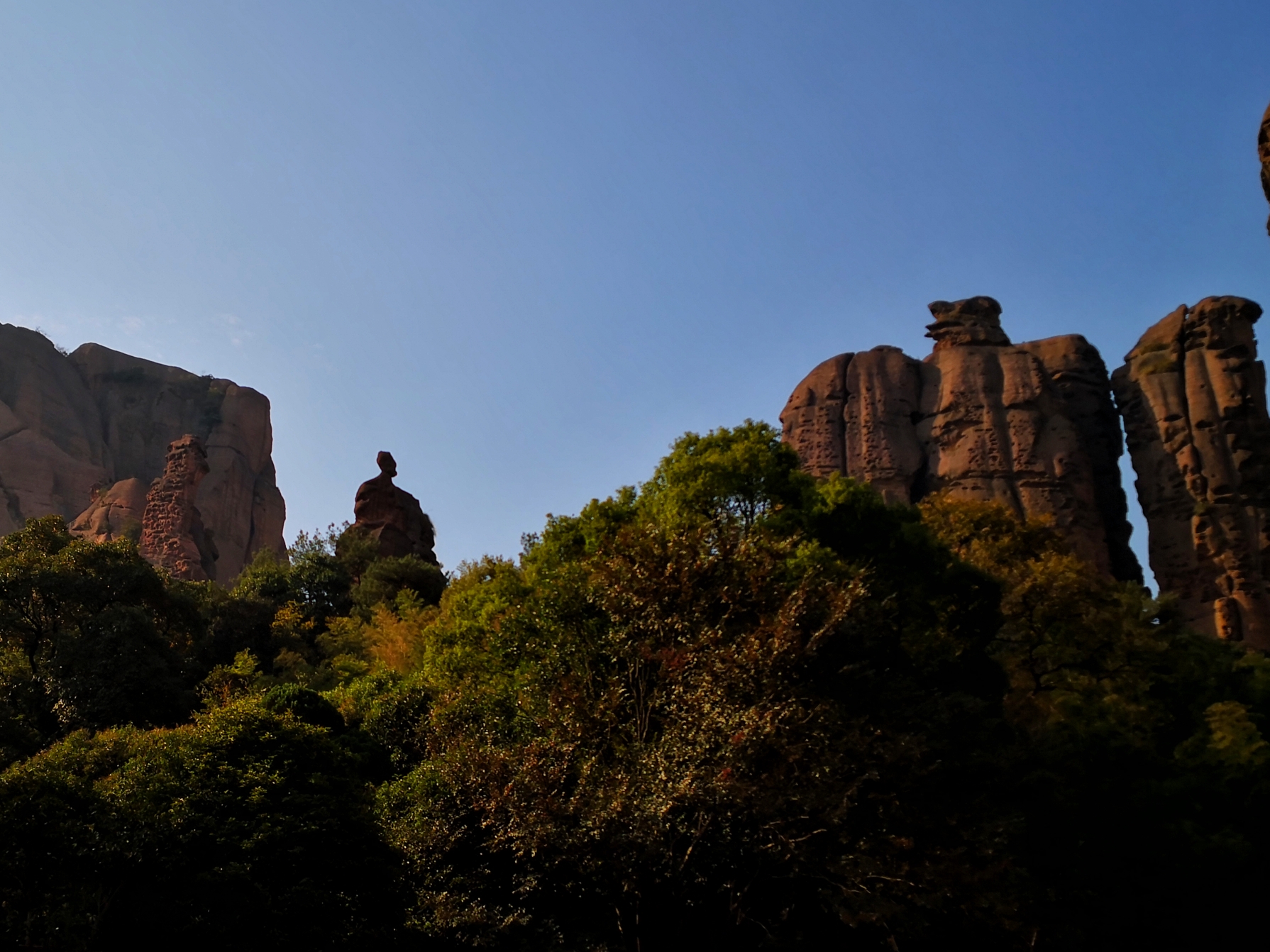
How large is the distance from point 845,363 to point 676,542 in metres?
32.8

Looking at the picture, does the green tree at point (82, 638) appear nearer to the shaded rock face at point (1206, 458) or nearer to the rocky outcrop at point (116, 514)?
the rocky outcrop at point (116, 514)

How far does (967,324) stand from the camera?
47594 millimetres

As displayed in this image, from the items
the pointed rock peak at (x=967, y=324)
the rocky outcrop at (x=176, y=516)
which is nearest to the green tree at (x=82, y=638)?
the rocky outcrop at (x=176, y=516)

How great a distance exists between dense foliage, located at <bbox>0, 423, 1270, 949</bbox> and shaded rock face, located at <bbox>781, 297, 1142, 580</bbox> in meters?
13.7

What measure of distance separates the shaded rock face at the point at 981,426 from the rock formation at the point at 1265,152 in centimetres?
3305

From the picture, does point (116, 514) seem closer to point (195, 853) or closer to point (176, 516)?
point (176, 516)

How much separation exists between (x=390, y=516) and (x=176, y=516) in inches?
434

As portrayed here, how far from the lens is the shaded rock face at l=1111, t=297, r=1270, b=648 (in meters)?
39.0

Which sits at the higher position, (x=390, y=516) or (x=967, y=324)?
(x=967, y=324)

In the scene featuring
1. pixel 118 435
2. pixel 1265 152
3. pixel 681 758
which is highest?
pixel 118 435

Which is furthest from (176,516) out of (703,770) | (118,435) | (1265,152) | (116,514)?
(1265,152)

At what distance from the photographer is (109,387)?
82688 millimetres

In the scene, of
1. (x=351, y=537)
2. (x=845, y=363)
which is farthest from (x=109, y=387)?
(x=845, y=363)

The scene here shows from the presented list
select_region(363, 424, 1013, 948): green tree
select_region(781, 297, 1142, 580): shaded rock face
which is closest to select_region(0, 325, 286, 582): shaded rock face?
select_region(781, 297, 1142, 580): shaded rock face
